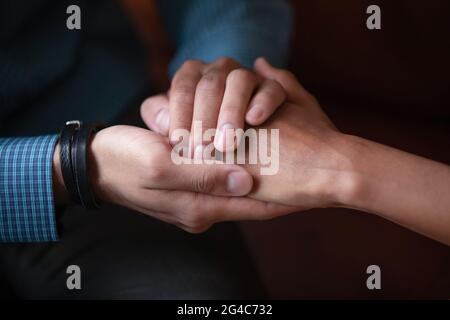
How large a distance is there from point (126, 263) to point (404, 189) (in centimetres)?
34

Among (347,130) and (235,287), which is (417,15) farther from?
(235,287)

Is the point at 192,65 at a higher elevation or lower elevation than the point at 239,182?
higher

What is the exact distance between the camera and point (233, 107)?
557 millimetres

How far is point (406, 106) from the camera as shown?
960mm

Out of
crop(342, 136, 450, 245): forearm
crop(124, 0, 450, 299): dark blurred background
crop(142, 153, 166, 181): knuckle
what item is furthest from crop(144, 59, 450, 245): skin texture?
crop(124, 0, 450, 299): dark blurred background

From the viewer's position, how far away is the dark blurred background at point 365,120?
0.74 metres

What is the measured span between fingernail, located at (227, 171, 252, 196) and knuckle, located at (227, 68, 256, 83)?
112mm

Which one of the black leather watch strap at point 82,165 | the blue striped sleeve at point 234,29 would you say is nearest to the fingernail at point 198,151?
the black leather watch strap at point 82,165

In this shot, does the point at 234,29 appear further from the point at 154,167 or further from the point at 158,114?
the point at 154,167

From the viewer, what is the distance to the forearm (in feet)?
1.72

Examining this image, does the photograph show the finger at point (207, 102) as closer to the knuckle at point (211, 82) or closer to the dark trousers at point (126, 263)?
the knuckle at point (211, 82)

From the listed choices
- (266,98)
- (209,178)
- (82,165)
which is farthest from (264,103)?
(82,165)

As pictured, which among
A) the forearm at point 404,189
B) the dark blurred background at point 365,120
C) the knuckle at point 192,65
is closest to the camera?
the forearm at point 404,189
